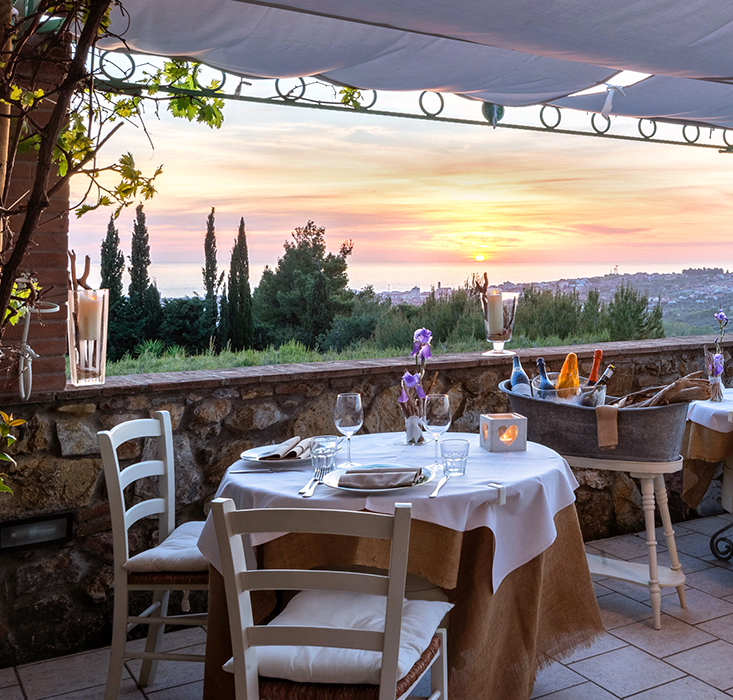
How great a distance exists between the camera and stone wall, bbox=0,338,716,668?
9.05ft

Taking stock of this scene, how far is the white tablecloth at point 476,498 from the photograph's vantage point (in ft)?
6.44

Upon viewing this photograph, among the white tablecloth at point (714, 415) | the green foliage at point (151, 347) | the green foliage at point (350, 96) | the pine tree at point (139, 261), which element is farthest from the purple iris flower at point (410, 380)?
the pine tree at point (139, 261)

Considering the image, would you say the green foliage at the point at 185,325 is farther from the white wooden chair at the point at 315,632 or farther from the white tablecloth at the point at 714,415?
the white wooden chair at the point at 315,632

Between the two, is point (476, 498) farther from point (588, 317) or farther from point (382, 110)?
point (588, 317)

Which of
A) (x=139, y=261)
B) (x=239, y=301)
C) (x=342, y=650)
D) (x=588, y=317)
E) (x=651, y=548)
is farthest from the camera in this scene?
(x=239, y=301)

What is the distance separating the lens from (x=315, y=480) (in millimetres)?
2115

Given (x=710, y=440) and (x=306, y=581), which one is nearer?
(x=306, y=581)

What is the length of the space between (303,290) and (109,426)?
3981 millimetres

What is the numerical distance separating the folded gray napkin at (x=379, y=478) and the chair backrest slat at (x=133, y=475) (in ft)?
2.57

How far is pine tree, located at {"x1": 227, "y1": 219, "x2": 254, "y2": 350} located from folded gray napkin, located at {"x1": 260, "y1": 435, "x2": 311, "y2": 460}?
3907 mm

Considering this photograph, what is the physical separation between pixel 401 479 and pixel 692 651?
5.16 feet

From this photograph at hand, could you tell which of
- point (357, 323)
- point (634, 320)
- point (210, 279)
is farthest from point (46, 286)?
point (634, 320)

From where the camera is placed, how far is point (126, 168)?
1416 millimetres

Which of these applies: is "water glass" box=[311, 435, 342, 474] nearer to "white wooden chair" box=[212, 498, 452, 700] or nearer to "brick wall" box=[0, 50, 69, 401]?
"white wooden chair" box=[212, 498, 452, 700]
